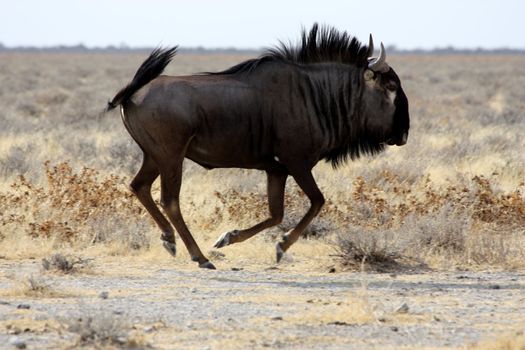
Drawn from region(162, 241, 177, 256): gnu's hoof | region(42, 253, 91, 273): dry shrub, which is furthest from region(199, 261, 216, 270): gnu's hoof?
region(42, 253, 91, 273): dry shrub

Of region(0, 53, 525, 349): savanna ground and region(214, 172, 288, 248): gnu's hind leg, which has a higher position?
region(214, 172, 288, 248): gnu's hind leg

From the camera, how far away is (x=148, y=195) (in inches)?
414

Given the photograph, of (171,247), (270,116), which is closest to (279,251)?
(171,247)

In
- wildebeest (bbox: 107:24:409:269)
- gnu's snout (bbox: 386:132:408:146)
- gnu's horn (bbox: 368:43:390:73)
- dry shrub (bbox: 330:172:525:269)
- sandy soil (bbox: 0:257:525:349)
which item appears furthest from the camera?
gnu's snout (bbox: 386:132:408:146)

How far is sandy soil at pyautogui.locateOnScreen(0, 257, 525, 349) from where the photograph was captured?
6.93 m

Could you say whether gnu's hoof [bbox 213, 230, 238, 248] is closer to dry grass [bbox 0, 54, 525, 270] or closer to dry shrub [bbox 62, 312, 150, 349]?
dry grass [bbox 0, 54, 525, 270]

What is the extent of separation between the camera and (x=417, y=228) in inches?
430

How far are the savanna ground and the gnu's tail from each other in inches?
58.9

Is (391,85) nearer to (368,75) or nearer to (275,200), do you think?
(368,75)

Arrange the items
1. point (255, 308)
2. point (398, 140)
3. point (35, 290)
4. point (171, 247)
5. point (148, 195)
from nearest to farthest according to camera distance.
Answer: point (255, 308) < point (35, 290) < point (171, 247) < point (148, 195) < point (398, 140)

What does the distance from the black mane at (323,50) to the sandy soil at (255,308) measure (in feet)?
6.59

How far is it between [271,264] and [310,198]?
0.78 metres

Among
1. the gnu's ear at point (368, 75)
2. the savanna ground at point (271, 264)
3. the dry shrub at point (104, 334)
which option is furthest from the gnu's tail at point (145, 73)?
the dry shrub at point (104, 334)

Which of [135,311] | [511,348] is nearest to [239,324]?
[135,311]
